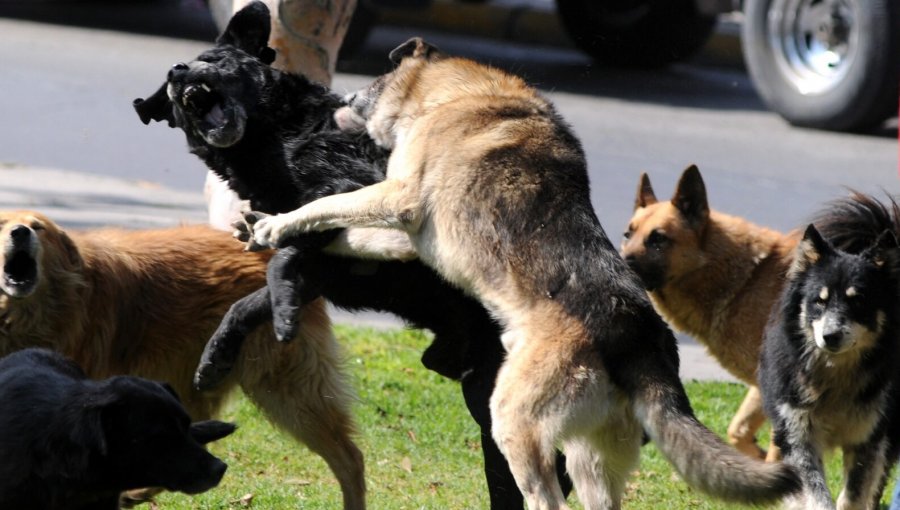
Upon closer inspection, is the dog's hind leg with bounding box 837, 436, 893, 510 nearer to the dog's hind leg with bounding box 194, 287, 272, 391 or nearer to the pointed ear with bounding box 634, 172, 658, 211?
the pointed ear with bounding box 634, 172, 658, 211

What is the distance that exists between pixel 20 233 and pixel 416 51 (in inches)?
72.9

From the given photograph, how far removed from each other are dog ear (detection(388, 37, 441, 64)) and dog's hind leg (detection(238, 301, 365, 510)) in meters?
1.28

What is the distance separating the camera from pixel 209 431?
4938mm

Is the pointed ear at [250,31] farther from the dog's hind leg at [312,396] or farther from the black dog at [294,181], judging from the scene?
the dog's hind leg at [312,396]

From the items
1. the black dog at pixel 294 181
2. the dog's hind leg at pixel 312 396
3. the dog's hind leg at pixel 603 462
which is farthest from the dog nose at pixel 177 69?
the dog's hind leg at pixel 603 462

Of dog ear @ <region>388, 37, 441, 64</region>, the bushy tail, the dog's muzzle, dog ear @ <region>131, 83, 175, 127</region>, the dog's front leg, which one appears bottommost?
the dog's muzzle

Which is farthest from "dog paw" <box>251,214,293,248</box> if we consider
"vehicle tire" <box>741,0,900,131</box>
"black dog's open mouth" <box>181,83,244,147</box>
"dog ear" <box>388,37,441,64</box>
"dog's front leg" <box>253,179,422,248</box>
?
"vehicle tire" <box>741,0,900,131</box>

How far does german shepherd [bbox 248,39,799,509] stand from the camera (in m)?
4.71

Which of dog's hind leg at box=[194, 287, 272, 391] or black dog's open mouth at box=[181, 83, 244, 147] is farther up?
black dog's open mouth at box=[181, 83, 244, 147]

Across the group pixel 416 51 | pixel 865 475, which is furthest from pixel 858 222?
pixel 416 51

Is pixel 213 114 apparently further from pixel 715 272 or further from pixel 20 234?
pixel 715 272

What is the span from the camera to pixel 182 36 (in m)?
17.4

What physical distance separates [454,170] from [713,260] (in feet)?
9.17

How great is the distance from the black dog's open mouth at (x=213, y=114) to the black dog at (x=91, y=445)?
108 cm
